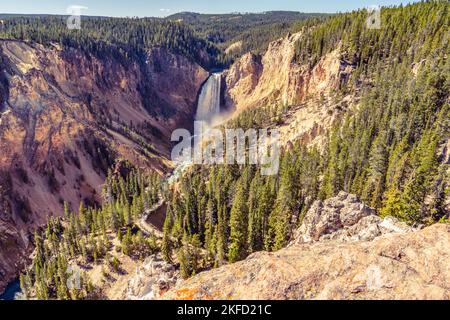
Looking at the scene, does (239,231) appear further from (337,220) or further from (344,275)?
(344,275)

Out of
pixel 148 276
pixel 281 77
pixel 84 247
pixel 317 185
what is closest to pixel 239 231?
pixel 148 276

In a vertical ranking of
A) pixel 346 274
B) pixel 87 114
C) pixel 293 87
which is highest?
pixel 293 87

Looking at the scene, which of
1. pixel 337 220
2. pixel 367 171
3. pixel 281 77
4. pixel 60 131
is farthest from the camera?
pixel 281 77

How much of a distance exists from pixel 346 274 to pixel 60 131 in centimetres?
11497

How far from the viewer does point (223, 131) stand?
11925 centimetres

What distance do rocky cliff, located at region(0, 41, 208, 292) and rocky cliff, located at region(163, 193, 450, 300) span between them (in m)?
80.6

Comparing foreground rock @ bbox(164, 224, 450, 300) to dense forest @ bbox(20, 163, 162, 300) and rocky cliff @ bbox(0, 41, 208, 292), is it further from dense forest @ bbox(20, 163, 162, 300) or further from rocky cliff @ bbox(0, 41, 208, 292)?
rocky cliff @ bbox(0, 41, 208, 292)

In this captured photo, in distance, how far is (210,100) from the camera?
177500 mm

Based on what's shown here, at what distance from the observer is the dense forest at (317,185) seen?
5066 cm

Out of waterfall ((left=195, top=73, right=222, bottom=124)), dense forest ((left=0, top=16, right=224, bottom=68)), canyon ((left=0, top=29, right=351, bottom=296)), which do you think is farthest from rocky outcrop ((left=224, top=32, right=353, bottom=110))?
dense forest ((left=0, top=16, right=224, bottom=68))

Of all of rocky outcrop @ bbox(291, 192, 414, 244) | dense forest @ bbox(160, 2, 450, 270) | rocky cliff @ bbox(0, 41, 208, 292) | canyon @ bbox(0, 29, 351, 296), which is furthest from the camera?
A: canyon @ bbox(0, 29, 351, 296)

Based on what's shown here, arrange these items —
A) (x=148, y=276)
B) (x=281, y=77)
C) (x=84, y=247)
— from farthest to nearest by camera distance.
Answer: (x=281, y=77)
(x=84, y=247)
(x=148, y=276)

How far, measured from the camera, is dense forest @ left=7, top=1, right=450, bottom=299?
50.7 meters
